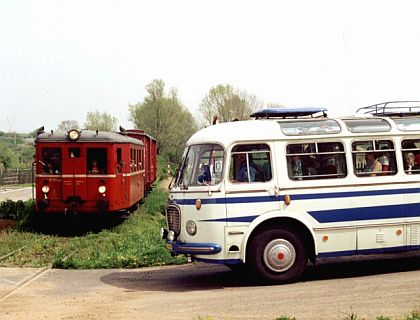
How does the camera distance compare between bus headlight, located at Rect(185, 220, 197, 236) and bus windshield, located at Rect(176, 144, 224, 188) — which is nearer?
bus headlight, located at Rect(185, 220, 197, 236)

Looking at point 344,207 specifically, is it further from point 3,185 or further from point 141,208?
point 3,185

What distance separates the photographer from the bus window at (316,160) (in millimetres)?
10484

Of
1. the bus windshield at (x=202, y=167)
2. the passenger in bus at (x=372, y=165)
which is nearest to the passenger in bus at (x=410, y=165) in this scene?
the passenger in bus at (x=372, y=165)

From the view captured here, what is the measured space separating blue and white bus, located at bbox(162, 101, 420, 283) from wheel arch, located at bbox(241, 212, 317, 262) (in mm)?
16

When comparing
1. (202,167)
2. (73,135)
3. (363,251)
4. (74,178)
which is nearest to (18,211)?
(74,178)

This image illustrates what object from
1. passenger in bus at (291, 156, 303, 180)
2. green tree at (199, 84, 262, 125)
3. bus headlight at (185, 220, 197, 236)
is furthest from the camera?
green tree at (199, 84, 262, 125)

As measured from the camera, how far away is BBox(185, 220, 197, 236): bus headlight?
33.6 ft

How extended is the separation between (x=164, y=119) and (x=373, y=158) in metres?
53.5

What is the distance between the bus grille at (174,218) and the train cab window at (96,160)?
27.0 ft

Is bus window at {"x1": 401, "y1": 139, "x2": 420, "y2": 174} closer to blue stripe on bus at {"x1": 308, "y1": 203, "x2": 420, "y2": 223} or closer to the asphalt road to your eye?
blue stripe on bus at {"x1": 308, "y1": 203, "x2": 420, "y2": 223}

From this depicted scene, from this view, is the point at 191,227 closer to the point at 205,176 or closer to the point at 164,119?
the point at 205,176

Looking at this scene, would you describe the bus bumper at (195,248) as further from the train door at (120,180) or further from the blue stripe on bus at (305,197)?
the train door at (120,180)

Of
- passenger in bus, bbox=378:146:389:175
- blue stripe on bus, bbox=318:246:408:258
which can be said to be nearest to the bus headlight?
blue stripe on bus, bbox=318:246:408:258

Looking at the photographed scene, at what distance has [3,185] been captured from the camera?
6166cm
